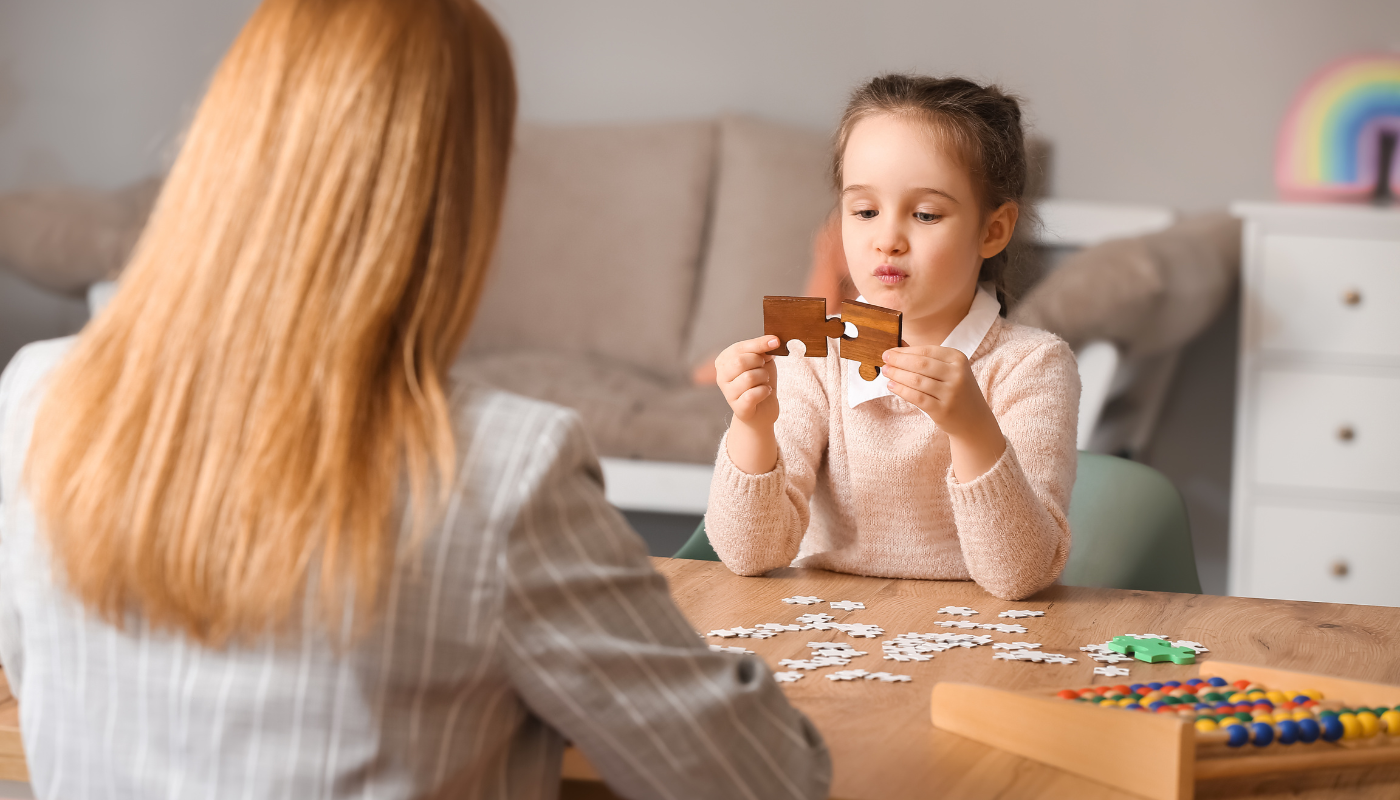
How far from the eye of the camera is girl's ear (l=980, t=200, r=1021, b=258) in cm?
145

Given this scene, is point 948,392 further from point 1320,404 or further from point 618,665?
point 1320,404

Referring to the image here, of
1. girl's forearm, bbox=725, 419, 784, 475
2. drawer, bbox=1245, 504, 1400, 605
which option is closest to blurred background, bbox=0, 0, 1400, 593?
drawer, bbox=1245, 504, 1400, 605

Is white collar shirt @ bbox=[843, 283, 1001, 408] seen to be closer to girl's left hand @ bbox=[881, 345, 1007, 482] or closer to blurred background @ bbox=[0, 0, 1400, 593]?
girl's left hand @ bbox=[881, 345, 1007, 482]

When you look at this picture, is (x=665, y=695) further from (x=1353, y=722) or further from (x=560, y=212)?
(x=560, y=212)

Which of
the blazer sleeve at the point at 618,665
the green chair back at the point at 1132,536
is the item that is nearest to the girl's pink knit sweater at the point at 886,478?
the green chair back at the point at 1132,536

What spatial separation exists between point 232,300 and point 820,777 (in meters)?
0.41

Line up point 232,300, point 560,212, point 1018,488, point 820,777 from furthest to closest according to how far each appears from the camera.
Result: point 560,212
point 1018,488
point 820,777
point 232,300

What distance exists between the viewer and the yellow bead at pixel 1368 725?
804 mm

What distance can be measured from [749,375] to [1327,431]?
2052mm

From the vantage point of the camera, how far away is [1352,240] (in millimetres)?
2785

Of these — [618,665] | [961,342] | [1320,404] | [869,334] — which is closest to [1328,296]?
[1320,404]

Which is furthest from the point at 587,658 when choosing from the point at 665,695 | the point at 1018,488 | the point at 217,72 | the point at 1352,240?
the point at 1352,240

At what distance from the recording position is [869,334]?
1.22m

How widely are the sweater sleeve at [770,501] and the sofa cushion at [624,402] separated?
1484mm
